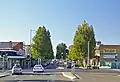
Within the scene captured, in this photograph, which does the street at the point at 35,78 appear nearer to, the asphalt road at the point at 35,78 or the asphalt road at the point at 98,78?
the asphalt road at the point at 35,78

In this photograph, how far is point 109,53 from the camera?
11875 cm

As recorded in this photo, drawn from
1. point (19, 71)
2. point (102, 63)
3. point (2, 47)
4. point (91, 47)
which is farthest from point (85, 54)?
point (19, 71)

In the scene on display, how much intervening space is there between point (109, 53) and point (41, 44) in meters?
23.5

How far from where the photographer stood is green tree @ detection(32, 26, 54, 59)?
117 meters

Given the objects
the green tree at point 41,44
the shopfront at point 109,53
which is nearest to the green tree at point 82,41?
the shopfront at point 109,53

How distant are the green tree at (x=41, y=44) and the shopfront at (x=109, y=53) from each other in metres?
19.0

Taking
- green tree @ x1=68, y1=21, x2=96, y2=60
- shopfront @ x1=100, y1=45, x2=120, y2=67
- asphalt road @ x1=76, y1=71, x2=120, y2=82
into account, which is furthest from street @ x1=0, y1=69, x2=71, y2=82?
shopfront @ x1=100, y1=45, x2=120, y2=67

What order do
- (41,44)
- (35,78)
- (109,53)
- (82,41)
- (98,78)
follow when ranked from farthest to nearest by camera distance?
(109,53) < (41,44) < (82,41) < (98,78) < (35,78)

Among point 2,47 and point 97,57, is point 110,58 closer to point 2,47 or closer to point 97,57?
point 97,57

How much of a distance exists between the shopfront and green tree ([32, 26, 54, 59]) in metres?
19.0

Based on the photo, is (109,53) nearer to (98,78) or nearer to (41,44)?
(41,44)

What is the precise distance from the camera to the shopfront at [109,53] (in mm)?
118375

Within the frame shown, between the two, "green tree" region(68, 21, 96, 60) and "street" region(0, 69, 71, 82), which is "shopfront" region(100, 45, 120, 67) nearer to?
"green tree" region(68, 21, 96, 60)

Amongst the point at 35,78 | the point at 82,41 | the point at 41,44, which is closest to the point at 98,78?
Answer: the point at 35,78
